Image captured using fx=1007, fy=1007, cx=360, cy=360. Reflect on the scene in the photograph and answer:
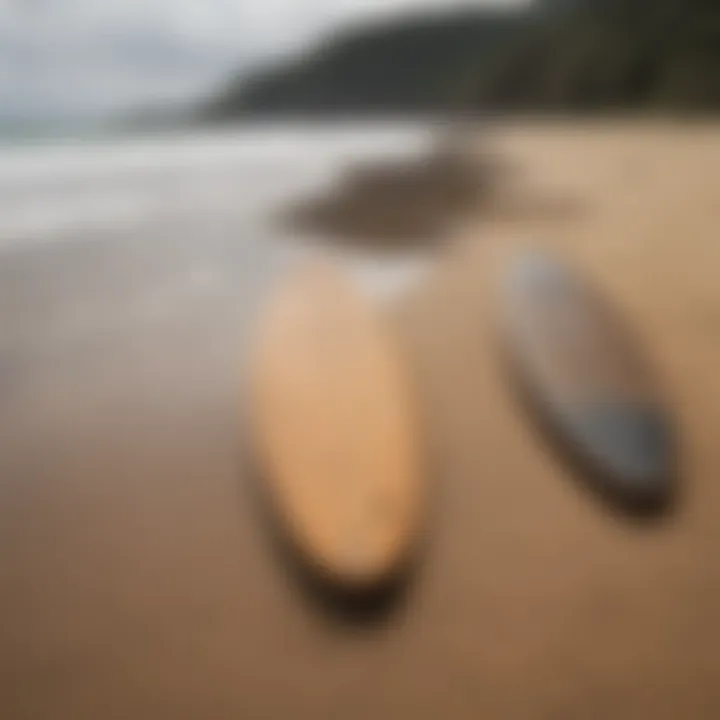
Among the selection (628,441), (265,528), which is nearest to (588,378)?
(628,441)

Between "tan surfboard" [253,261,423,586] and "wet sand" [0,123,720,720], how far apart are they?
0.05ft

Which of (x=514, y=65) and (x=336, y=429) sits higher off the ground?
(x=514, y=65)

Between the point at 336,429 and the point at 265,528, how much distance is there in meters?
0.05

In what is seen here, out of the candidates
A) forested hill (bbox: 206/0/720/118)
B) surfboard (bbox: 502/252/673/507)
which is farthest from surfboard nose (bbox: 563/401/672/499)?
forested hill (bbox: 206/0/720/118)

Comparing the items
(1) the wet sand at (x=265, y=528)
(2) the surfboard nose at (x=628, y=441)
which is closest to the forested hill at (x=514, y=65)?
(1) the wet sand at (x=265, y=528)

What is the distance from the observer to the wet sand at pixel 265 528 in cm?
38

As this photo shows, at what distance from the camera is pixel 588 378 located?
1.51ft

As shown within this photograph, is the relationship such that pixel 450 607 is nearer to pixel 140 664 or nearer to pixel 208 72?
pixel 140 664

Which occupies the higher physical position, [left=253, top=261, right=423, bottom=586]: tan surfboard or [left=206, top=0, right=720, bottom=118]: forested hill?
[left=206, top=0, right=720, bottom=118]: forested hill

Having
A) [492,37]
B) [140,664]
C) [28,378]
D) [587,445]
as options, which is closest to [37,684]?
[140,664]

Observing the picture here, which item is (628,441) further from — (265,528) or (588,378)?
Answer: (265,528)

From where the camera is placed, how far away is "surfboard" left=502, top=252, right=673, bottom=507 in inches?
16.9

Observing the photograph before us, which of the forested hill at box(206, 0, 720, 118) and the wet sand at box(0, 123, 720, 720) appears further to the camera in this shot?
the forested hill at box(206, 0, 720, 118)

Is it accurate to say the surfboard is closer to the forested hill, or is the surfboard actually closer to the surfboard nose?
the surfboard nose
